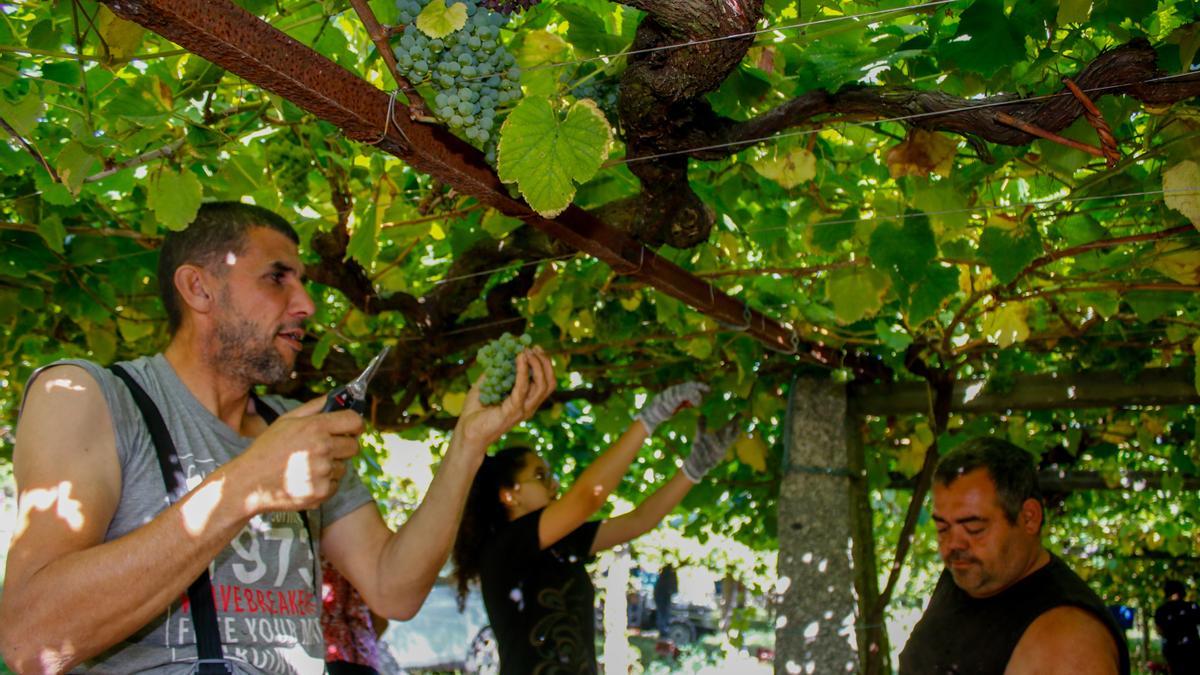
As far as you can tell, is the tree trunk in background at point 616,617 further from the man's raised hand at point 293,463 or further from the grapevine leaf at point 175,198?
the man's raised hand at point 293,463

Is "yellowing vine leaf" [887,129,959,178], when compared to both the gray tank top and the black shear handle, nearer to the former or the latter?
the black shear handle

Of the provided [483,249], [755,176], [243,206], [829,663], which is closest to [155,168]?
[243,206]

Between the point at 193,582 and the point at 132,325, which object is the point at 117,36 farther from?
the point at 132,325

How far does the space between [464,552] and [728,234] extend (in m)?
1.58

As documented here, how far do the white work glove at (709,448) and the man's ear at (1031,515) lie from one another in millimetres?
1193

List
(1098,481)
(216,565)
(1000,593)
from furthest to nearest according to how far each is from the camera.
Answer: (1098,481) < (1000,593) < (216,565)

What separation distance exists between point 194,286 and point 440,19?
0.90 m

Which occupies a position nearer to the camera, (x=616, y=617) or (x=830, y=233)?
(x=830, y=233)

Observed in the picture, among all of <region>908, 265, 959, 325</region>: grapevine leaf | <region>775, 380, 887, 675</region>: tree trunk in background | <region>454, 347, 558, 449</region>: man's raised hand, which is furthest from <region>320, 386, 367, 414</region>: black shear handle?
<region>775, 380, 887, 675</region>: tree trunk in background

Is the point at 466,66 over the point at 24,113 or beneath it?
beneath

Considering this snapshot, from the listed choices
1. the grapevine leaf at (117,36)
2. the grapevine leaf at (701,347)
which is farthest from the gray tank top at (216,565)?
the grapevine leaf at (701,347)

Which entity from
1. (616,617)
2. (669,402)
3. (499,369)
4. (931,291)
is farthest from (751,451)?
(616,617)

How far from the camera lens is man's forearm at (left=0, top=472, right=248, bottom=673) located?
4.50 feet

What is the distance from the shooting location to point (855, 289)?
8.95ft
